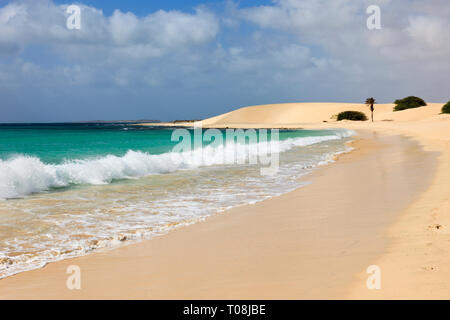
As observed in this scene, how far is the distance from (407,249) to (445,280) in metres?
0.98

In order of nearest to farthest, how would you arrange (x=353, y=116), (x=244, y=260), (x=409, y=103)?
(x=244, y=260), (x=353, y=116), (x=409, y=103)

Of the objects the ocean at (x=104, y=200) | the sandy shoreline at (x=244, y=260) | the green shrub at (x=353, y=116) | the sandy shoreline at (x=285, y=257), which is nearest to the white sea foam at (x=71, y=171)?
the ocean at (x=104, y=200)

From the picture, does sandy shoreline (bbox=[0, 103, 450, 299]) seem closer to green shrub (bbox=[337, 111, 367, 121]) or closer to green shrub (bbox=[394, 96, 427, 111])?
green shrub (bbox=[337, 111, 367, 121])

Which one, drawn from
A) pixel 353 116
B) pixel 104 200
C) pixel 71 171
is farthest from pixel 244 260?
pixel 353 116

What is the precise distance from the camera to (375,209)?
6891 mm

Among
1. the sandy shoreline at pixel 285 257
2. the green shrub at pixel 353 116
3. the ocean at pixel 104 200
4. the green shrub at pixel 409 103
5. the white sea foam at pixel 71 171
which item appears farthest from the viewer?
the green shrub at pixel 409 103

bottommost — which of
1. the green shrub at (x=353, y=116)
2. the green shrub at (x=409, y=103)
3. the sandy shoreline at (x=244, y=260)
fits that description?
the sandy shoreline at (x=244, y=260)

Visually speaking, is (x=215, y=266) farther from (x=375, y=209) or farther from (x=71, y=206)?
(x=71, y=206)

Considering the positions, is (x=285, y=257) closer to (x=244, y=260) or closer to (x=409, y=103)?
(x=244, y=260)

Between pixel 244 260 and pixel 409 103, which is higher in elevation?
pixel 409 103

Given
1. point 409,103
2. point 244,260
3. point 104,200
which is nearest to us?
point 244,260

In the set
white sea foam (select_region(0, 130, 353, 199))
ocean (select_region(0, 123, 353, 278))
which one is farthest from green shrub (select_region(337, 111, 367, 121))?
ocean (select_region(0, 123, 353, 278))

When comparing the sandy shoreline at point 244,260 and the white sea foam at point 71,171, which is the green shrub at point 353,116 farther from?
the sandy shoreline at point 244,260
